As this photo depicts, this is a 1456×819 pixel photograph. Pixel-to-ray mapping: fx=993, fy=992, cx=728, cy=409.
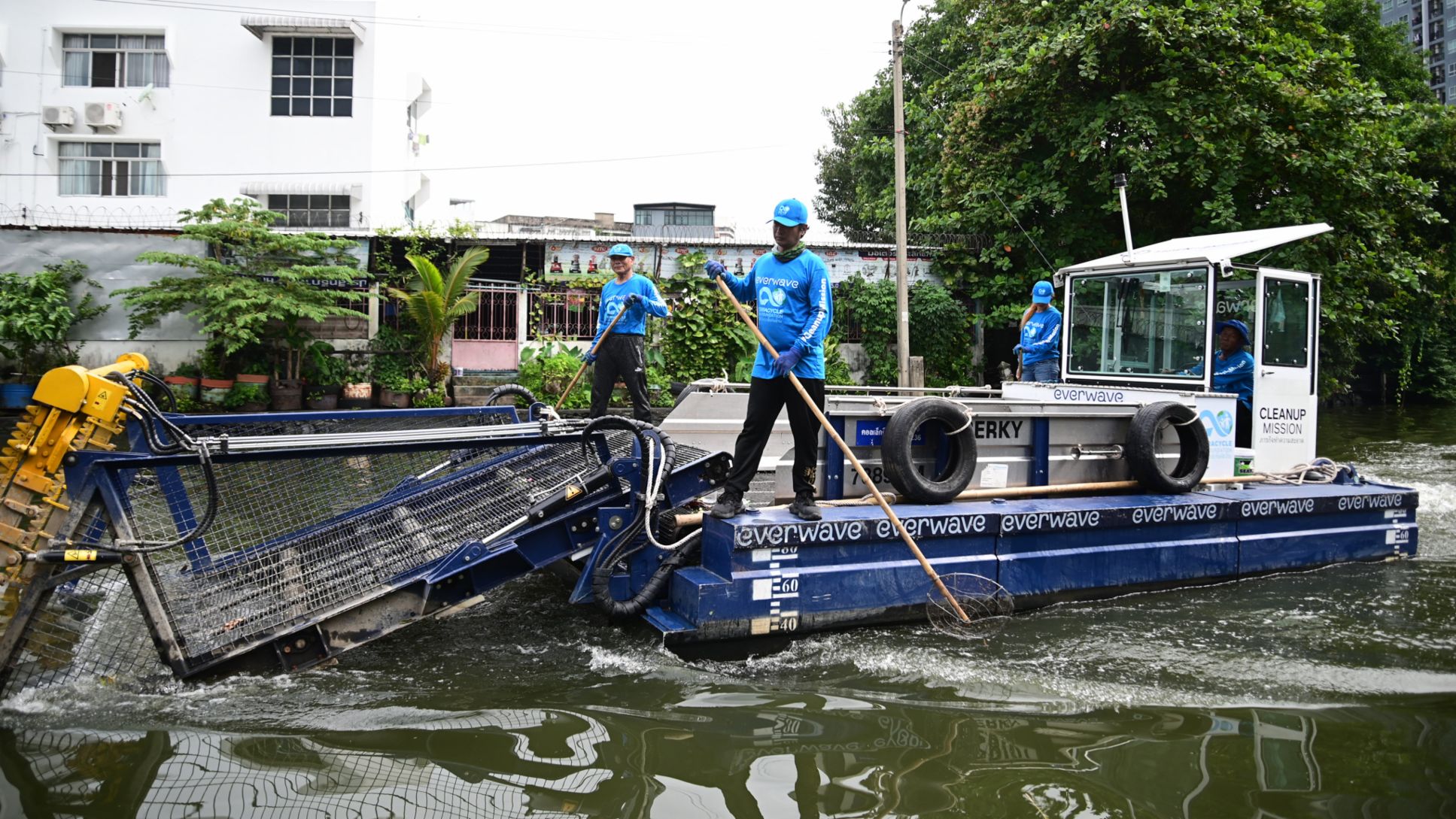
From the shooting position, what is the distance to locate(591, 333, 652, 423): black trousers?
7.85 metres

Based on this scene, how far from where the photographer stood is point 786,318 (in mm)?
5520

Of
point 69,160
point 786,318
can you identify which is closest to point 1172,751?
point 786,318

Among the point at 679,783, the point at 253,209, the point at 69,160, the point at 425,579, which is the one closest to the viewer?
the point at 679,783

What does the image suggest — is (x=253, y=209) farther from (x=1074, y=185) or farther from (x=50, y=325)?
(x=1074, y=185)

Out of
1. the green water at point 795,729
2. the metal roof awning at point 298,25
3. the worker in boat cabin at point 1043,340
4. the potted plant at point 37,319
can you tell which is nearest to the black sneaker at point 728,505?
the green water at point 795,729

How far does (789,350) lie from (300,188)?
64.5 ft

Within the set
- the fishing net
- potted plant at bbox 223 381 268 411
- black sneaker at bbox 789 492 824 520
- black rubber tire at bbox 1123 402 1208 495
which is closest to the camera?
black sneaker at bbox 789 492 824 520

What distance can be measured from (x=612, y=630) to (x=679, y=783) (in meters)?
1.86

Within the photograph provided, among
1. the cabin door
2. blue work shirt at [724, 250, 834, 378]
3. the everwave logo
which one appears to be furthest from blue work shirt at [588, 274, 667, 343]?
the cabin door

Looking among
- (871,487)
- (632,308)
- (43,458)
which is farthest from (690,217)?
(43,458)

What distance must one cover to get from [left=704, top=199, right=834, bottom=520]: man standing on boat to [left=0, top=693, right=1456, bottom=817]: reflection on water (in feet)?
4.45

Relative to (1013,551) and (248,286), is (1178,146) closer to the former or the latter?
(1013,551)

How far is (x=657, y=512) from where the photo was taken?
5.32 m

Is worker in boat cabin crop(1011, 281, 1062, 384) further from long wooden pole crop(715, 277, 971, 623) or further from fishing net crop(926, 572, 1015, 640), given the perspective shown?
long wooden pole crop(715, 277, 971, 623)
